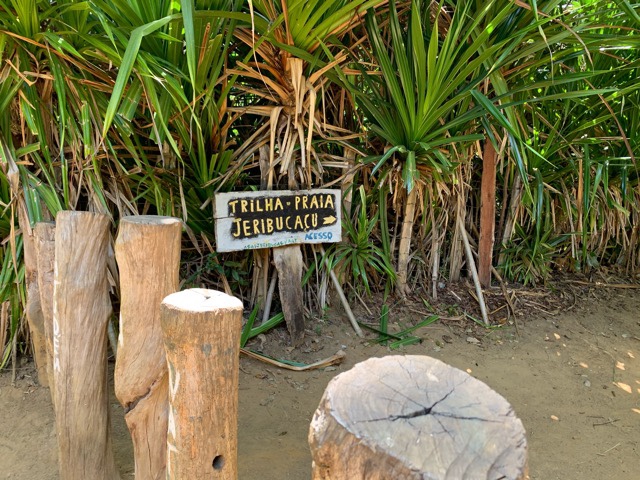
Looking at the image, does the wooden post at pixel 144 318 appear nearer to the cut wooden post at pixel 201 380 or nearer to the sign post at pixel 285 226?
the cut wooden post at pixel 201 380

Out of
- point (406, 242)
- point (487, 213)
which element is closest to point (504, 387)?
point (406, 242)

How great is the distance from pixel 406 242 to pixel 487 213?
0.60 m

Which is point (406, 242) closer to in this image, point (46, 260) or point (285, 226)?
point (285, 226)

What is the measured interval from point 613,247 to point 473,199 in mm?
1345

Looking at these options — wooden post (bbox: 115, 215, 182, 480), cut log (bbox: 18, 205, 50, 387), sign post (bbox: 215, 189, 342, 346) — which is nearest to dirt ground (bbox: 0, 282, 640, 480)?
sign post (bbox: 215, 189, 342, 346)

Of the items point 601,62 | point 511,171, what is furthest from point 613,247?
point 601,62

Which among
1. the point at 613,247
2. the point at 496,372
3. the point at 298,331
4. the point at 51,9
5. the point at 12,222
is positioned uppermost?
the point at 51,9

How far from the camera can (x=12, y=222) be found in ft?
6.88

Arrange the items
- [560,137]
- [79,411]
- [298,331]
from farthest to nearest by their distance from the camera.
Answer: [560,137]
[298,331]
[79,411]

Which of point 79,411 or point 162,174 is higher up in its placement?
point 162,174

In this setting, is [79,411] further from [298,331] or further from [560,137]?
[560,137]

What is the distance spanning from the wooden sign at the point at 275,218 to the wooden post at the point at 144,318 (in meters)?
0.83

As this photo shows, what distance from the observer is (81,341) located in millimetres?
1636

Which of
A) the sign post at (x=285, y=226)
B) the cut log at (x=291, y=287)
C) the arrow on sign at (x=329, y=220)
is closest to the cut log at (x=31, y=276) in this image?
the sign post at (x=285, y=226)
